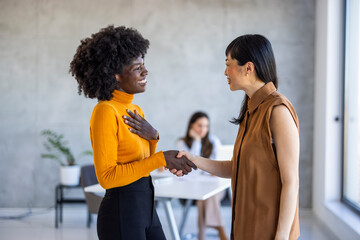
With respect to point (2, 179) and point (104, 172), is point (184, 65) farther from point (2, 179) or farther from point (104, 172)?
point (104, 172)

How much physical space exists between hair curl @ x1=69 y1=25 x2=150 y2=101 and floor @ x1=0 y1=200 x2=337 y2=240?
110 inches

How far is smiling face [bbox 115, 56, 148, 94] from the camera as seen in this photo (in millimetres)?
1910

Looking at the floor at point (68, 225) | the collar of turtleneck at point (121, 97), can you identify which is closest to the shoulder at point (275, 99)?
the collar of turtleneck at point (121, 97)

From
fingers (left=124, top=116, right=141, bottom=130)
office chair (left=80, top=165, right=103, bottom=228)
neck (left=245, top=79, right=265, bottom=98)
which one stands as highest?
neck (left=245, top=79, right=265, bottom=98)

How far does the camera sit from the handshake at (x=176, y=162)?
74.3 inches

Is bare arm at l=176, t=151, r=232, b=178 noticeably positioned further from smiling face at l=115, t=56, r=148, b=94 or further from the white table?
the white table

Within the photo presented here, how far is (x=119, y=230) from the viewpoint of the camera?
1816 mm

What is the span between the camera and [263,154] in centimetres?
160

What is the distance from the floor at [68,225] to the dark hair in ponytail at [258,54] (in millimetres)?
2940

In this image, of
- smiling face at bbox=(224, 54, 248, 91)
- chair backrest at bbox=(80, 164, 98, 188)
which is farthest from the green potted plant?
smiling face at bbox=(224, 54, 248, 91)

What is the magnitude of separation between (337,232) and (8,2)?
5.06 metres

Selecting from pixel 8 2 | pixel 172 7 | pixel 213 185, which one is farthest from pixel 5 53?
pixel 213 185

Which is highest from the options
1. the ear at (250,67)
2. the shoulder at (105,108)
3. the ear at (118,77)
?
the ear at (250,67)

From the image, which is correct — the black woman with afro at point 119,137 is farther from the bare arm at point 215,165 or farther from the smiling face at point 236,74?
the smiling face at point 236,74
